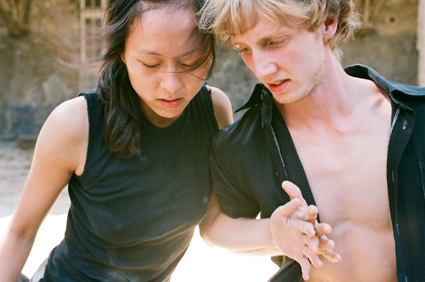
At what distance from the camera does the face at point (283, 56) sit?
163 cm

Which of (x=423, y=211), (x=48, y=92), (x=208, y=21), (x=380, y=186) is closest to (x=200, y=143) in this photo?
(x=208, y=21)

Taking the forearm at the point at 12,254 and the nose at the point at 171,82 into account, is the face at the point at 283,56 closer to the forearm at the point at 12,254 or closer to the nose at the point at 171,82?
the nose at the point at 171,82

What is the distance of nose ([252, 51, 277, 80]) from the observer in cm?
163

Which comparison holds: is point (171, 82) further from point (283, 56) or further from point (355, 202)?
point (355, 202)

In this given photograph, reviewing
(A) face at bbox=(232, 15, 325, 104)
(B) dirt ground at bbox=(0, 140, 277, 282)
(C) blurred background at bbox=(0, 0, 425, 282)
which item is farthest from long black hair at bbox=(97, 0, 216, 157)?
(C) blurred background at bbox=(0, 0, 425, 282)

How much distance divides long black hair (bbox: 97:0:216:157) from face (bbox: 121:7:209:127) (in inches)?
1.6

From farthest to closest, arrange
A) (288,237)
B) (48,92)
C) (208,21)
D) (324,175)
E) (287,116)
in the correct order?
(48,92)
(287,116)
(324,175)
(208,21)
(288,237)

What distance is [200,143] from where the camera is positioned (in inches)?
77.0

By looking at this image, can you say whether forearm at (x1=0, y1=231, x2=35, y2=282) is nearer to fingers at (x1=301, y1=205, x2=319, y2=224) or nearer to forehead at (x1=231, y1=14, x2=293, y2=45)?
fingers at (x1=301, y1=205, x2=319, y2=224)

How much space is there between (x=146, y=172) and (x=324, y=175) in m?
0.80

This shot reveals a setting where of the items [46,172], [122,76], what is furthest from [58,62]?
[46,172]

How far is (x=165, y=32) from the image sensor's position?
5.20 feet

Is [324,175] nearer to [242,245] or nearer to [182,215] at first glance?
[242,245]

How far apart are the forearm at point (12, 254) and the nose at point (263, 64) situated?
124cm
